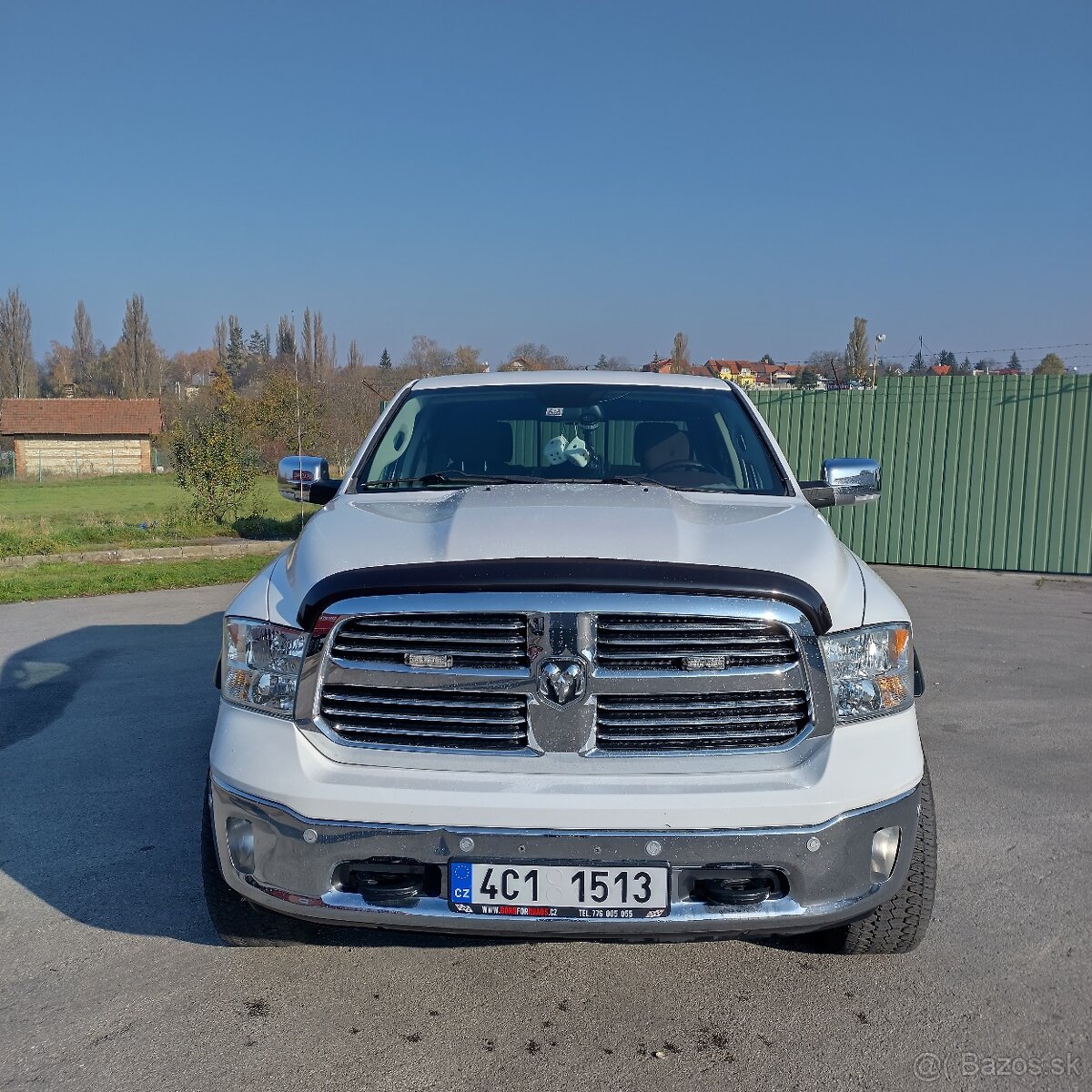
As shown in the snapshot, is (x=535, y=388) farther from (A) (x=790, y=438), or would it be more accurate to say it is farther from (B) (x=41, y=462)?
(B) (x=41, y=462)

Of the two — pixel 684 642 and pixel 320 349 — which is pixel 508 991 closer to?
pixel 684 642

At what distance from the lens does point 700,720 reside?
271cm

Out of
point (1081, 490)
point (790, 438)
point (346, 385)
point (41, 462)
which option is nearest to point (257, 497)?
point (790, 438)

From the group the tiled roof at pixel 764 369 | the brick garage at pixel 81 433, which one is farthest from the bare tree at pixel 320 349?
the tiled roof at pixel 764 369

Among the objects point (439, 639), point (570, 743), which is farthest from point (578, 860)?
point (439, 639)

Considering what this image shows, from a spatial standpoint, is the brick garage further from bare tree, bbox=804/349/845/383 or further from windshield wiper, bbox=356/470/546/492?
windshield wiper, bbox=356/470/546/492

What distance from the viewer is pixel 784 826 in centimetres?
257

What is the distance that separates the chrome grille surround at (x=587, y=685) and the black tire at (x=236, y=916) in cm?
52

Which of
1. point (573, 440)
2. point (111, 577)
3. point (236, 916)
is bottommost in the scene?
point (111, 577)

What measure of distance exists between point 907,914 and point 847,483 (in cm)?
204

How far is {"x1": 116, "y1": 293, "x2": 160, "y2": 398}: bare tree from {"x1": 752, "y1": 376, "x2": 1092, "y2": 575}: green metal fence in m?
79.5

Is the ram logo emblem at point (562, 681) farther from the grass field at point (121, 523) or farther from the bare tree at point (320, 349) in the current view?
the bare tree at point (320, 349)

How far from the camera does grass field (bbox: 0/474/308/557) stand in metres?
15.7

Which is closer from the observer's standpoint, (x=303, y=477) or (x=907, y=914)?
(x=907, y=914)
